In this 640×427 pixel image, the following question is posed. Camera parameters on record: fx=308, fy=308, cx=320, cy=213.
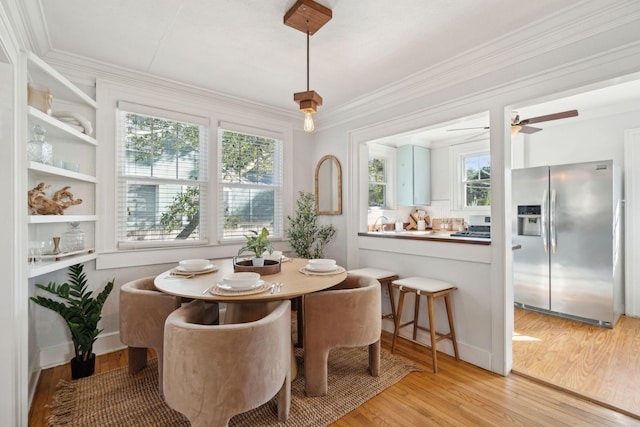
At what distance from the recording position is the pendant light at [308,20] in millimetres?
1786

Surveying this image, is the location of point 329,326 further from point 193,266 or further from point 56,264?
point 56,264

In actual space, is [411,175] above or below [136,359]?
above

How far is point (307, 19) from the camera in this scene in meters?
1.90

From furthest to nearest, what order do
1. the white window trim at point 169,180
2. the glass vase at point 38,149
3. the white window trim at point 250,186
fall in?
the white window trim at point 250,186
the white window trim at point 169,180
the glass vase at point 38,149

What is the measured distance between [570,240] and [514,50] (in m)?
2.37

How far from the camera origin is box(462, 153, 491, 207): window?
4730mm

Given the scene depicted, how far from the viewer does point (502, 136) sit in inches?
90.4

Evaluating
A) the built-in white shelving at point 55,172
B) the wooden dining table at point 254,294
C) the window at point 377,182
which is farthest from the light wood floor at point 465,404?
the window at point 377,182

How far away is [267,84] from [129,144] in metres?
1.40

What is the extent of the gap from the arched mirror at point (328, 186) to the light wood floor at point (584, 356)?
2.25 metres

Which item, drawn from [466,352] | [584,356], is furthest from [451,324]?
[584,356]

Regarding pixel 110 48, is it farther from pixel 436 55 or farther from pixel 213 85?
pixel 436 55

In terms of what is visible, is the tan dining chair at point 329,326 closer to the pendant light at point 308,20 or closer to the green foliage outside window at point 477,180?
the pendant light at point 308,20

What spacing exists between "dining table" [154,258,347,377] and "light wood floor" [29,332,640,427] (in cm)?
72
